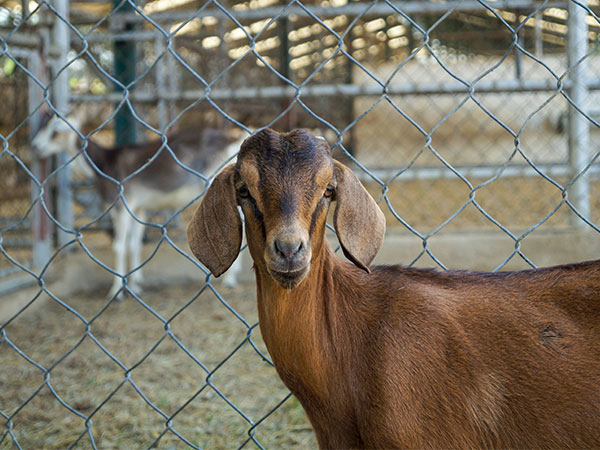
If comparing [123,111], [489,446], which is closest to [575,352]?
→ [489,446]

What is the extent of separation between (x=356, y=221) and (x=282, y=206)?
204 mm

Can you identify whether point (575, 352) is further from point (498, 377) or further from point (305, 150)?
point (305, 150)

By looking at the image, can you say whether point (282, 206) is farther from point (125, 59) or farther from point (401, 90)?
point (125, 59)

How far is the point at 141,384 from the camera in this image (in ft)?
9.98

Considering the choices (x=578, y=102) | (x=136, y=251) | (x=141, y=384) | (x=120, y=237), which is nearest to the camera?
(x=141, y=384)

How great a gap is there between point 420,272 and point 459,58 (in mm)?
8728

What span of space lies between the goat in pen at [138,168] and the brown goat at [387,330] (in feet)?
12.7

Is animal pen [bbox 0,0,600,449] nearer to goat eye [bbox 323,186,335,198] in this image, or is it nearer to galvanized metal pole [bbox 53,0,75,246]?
galvanized metal pole [bbox 53,0,75,246]

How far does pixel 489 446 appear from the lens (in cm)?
144

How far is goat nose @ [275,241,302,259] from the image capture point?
1308 mm

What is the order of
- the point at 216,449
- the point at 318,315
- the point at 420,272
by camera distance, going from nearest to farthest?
1. the point at 318,315
2. the point at 420,272
3. the point at 216,449

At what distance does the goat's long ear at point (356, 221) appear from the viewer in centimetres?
145

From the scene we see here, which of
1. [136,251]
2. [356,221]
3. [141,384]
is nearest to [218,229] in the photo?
[356,221]

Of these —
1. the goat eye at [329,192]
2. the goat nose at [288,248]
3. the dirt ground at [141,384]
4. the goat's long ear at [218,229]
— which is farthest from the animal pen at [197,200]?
the goat nose at [288,248]
